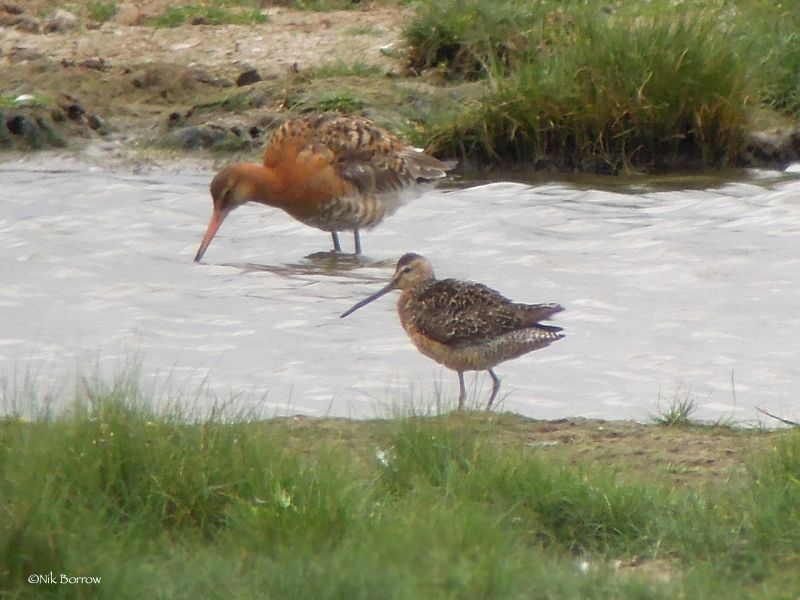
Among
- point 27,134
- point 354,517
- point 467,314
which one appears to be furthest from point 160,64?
point 354,517

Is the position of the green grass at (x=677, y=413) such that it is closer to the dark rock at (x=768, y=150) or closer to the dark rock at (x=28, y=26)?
the dark rock at (x=768, y=150)

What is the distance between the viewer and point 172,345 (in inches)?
332

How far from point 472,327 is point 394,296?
2529mm

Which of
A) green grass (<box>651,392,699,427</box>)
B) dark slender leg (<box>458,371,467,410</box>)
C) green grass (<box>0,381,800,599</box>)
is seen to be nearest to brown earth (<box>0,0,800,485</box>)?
dark slender leg (<box>458,371,467,410</box>)

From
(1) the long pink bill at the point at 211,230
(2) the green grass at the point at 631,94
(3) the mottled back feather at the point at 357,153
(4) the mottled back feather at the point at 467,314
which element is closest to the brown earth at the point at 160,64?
(3) the mottled back feather at the point at 357,153

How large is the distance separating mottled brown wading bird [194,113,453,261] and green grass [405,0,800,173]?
104 centimetres

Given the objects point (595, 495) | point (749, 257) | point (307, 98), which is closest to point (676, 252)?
point (749, 257)

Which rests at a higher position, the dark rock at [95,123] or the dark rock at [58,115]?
the dark rock at [58,115]

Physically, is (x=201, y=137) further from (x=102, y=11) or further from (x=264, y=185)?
(x=102, y=11)

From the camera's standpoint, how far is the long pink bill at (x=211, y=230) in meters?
10.6

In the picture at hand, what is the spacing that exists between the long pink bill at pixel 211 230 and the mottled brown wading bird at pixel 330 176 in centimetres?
1

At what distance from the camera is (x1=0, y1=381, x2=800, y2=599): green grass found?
4.26m

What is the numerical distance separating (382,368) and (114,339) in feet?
5.12

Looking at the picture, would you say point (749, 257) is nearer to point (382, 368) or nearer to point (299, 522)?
point (382, 368)
